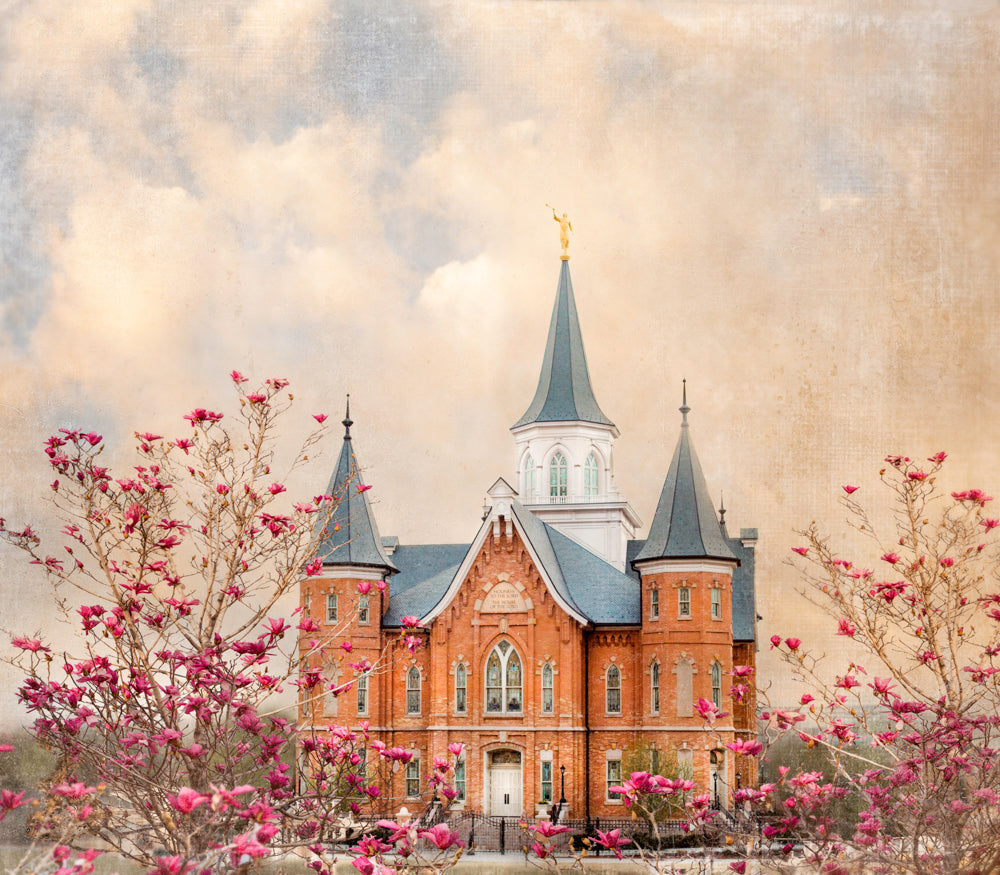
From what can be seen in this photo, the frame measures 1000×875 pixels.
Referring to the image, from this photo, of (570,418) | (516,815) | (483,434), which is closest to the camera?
(483,434)

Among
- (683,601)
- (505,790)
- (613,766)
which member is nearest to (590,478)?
(683,601)

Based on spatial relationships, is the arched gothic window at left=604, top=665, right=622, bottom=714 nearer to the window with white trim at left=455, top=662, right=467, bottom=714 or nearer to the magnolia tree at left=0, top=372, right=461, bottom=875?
the window with white trim at left=455, top=662, right=467, bottom=714

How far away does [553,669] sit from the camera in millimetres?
22906

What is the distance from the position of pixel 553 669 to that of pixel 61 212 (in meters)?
13.5

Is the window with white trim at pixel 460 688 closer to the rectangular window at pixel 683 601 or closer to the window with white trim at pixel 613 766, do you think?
the window with white trim at pixel 613 766

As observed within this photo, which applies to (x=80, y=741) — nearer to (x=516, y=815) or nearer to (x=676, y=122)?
(x=676, y=122)

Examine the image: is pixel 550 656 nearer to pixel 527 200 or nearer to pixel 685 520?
pixel 685 520

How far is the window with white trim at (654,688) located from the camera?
2258 cm

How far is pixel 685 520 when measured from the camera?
22.9 m

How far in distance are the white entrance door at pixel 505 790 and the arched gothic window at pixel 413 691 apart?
207 cm

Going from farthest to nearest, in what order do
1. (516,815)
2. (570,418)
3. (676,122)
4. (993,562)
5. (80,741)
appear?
1. (570,418)
2. (516,815)
3. (676,122)
4. (993,562)
5. (80,741)

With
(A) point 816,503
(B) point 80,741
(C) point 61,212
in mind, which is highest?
(C) point 61,212

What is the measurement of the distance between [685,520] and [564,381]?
7.98 metres

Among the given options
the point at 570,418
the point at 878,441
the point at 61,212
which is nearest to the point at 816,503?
the point at 878,441
